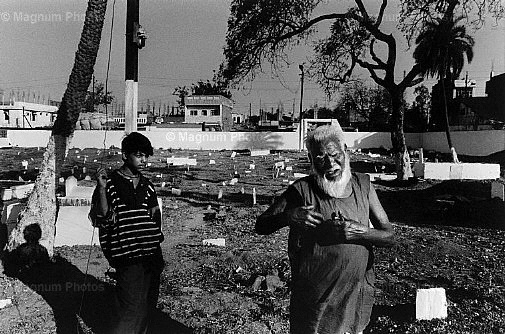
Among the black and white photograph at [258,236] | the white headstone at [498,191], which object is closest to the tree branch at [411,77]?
the black and white photograph at [258,236]

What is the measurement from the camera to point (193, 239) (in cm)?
762

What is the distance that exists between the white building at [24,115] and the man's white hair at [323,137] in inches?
1907

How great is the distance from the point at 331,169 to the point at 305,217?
301 millimetres

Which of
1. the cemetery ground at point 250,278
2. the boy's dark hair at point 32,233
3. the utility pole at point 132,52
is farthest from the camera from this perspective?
the boy's dark hair at point 32,233

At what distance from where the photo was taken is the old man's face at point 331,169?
2578 mm

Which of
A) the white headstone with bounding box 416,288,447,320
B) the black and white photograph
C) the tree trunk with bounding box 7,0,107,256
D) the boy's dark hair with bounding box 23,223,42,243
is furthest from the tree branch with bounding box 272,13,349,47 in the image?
the white headstone with bounding box 416,288,447,320

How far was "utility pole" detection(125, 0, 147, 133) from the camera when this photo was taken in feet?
17.4

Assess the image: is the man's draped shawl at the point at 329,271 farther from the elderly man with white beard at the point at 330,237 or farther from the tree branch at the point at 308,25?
the tree branch at the point at 308,25

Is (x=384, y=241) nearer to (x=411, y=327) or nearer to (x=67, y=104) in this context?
(x=411, y=327)

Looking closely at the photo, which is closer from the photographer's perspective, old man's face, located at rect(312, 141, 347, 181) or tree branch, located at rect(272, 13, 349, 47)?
old man's face, located at rect(312, 141, 347, 181)

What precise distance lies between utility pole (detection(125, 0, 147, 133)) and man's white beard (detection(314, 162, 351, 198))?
10.6ft

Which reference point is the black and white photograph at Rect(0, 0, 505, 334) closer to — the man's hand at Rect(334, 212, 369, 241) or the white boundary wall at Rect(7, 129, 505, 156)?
the man's hand at Rect(334, 212, 369, 241)

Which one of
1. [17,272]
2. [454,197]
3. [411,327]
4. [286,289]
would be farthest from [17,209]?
[454,197]

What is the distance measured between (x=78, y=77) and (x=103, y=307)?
252cm
